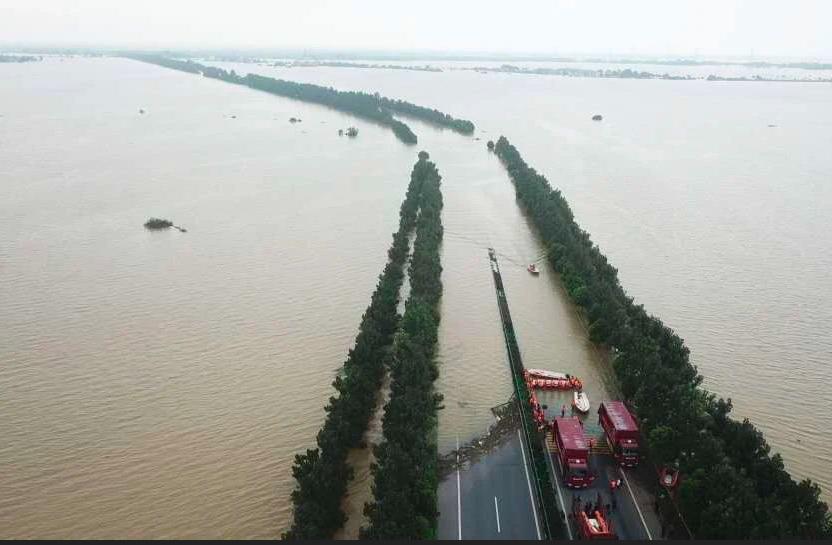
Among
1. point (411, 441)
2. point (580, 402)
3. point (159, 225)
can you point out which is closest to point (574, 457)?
point (580, 402)

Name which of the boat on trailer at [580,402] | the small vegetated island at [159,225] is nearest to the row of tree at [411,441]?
the boat on trailer at [580,402]

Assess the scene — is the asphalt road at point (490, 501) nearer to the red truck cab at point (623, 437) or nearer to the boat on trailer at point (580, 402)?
the red truck cab at point (623, 437)

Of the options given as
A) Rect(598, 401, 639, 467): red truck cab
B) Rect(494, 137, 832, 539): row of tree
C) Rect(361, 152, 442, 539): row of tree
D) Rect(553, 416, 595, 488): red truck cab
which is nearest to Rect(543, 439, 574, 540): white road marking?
Rect(553, 416, 595, 488): red truck cab

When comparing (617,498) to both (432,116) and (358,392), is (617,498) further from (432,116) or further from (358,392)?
(432,116)

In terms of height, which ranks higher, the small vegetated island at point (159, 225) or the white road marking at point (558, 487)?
the white road marking at point (558, 487)

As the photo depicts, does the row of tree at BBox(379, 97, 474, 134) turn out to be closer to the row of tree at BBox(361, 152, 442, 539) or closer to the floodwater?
the floodwater

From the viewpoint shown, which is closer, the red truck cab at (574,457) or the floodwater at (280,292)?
the red truck cab at (574,457)

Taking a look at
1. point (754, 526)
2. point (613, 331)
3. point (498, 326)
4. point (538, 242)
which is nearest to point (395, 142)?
point (538, 242)
